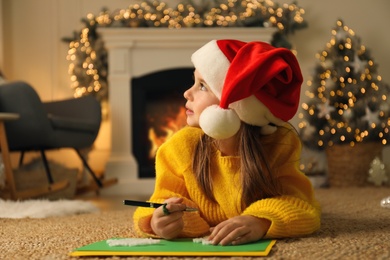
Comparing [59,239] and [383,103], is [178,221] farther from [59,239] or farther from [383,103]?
[383,103]

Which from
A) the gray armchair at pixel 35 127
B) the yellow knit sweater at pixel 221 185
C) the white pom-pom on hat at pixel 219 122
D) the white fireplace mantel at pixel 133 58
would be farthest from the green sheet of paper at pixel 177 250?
the white fireplace mantel at pixel 133 58

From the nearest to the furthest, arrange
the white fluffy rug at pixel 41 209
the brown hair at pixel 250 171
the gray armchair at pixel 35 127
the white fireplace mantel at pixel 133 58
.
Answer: the brown hair at pixel 250 171 < the white fluffy rug at pixel 41 209 < the gray armchair at pixel 35 127 < the white fireplace mantel at pixel 133 58

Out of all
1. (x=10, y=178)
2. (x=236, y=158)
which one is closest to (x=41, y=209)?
(x=10, y=178)

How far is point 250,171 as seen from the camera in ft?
5.08

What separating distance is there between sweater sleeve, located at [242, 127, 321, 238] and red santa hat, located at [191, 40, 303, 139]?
0.10 meters

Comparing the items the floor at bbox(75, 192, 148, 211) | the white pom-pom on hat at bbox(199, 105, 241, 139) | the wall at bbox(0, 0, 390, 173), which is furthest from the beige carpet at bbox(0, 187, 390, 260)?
the wall at bbox(0, 0, 390, 173)

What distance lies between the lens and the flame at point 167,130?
419cm

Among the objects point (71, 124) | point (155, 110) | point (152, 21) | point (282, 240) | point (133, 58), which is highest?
point (152, 21)

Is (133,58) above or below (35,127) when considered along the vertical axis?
above

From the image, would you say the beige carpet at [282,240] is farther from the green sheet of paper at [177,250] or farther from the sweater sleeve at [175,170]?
the sweater sleeve at [175,170]

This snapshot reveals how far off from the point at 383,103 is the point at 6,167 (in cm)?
232

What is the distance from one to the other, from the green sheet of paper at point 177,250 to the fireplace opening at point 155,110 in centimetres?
275

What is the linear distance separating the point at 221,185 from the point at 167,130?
8.56 feet

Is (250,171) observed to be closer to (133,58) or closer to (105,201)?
(105,201)
